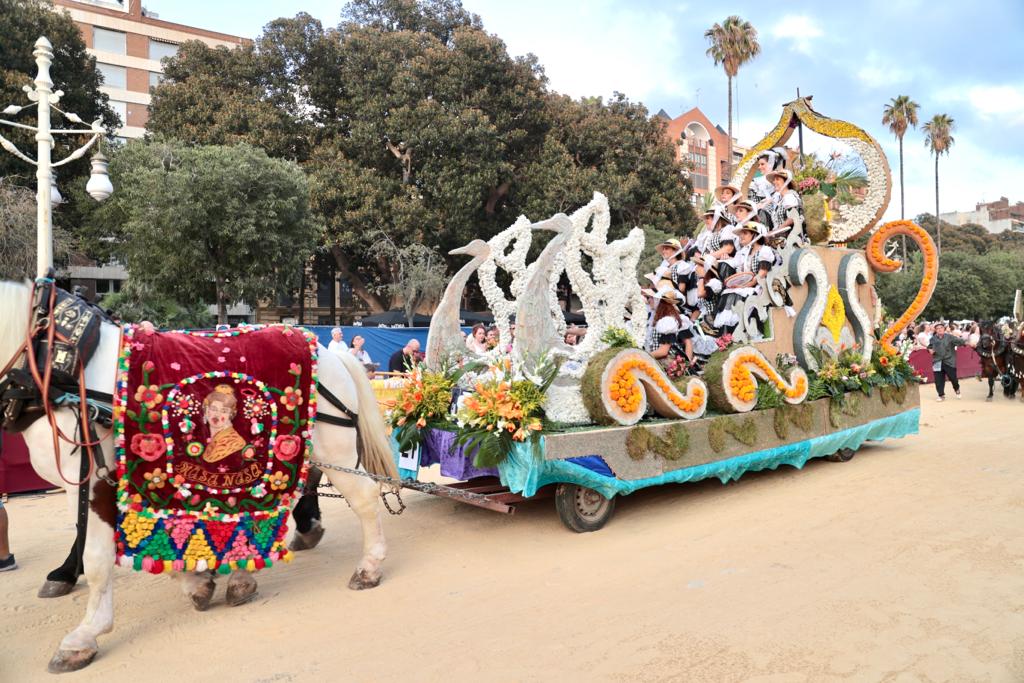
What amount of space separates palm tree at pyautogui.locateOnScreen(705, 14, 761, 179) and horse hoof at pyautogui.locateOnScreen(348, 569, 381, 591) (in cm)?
3286

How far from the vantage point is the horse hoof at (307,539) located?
17.9 ft

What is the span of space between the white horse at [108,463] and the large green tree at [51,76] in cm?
2061

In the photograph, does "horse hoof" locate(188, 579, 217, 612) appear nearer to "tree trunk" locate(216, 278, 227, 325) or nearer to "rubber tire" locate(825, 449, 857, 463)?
"rubber tire" locate(825, 449, 857, 463)

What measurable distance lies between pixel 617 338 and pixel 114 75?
122ft

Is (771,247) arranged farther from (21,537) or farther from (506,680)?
(21,537)

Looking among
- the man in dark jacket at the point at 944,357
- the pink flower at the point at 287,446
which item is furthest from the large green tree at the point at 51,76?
the man in dark jacket at the point at 944,357

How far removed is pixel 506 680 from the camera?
338 centimetres

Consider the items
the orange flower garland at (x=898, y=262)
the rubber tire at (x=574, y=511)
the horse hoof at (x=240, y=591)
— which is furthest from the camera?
the orange flower garland at (x=898, y=262)

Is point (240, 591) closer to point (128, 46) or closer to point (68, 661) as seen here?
point (68, 661)

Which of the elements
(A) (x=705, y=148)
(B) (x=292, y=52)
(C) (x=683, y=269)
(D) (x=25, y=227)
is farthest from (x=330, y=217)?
(A) (x=705, y=148)

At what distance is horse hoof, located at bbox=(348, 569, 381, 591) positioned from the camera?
4.61 meters

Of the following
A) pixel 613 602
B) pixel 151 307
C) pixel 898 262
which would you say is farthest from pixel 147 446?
pixel 151 307

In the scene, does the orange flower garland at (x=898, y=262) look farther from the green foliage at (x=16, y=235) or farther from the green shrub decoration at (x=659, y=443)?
the green foliage at (x=16, y=235)

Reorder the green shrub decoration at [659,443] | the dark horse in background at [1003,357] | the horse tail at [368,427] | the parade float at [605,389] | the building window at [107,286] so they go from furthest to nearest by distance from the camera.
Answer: the building window at [107,286]
the dark horse in background at [1003,357]
the green shrub decoration at [659,443]
the parade float at [605,389]
the horse tail at [368,427]
